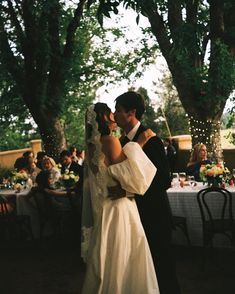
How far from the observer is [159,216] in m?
3.97

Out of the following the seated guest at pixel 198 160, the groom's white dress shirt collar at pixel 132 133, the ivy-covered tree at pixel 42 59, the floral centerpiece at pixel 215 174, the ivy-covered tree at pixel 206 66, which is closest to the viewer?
the groom's white dress shirt collar at pixel 132 133

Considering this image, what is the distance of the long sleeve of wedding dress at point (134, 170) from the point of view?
3.69m

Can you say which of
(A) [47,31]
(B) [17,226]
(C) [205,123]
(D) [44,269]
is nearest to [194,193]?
(D) [44,269]

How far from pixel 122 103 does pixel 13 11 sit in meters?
12.4

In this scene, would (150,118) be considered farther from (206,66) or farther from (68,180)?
(68,180)

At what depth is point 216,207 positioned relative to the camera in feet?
22.8

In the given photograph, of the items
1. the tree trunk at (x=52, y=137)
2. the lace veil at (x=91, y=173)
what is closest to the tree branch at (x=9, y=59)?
the tree trunk at (x=52, y=137)

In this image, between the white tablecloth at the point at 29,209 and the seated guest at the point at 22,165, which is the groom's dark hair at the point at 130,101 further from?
the seated guest at the point at 22,165

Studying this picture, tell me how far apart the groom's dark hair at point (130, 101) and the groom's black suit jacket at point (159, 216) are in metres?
0.21

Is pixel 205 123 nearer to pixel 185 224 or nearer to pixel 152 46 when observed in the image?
pixel 152 46

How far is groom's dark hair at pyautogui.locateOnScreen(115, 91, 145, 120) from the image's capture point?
3.83m

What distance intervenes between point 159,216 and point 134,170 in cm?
51

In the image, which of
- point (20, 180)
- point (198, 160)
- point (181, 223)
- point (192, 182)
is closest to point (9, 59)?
point (20, 180)

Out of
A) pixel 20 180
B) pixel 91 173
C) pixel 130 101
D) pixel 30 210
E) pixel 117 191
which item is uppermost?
pixel 130 101
